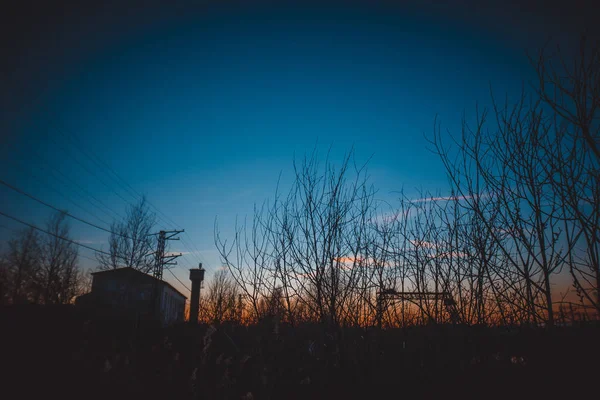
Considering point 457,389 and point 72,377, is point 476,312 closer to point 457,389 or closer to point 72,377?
point 457,389

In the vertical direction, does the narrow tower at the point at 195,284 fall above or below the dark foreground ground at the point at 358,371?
above

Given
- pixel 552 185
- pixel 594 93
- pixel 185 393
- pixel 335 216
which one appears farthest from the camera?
pixel 335 216

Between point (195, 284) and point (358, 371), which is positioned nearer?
point (358, 371)

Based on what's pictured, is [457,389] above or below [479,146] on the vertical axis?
below

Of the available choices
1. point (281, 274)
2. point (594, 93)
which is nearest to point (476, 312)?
point (281, 274)

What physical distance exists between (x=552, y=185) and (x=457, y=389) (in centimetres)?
187

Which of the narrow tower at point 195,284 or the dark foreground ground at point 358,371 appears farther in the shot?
the narrow tower at point 195,284

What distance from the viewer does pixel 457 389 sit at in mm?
2652

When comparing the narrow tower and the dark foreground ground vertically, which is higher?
the narrow tower

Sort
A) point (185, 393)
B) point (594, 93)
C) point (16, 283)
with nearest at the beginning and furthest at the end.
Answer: point (594, 93) → point (185, 393) → point (16, 283)

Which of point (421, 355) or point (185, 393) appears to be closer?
point (185, 393)

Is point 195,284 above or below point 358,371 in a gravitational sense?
above

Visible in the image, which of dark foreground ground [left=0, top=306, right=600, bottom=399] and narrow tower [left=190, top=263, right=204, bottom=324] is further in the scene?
narrow tower [left=190, top=263, right=204, bottom=324]

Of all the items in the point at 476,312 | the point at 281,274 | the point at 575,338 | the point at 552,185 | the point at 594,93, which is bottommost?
the point at 575,338
